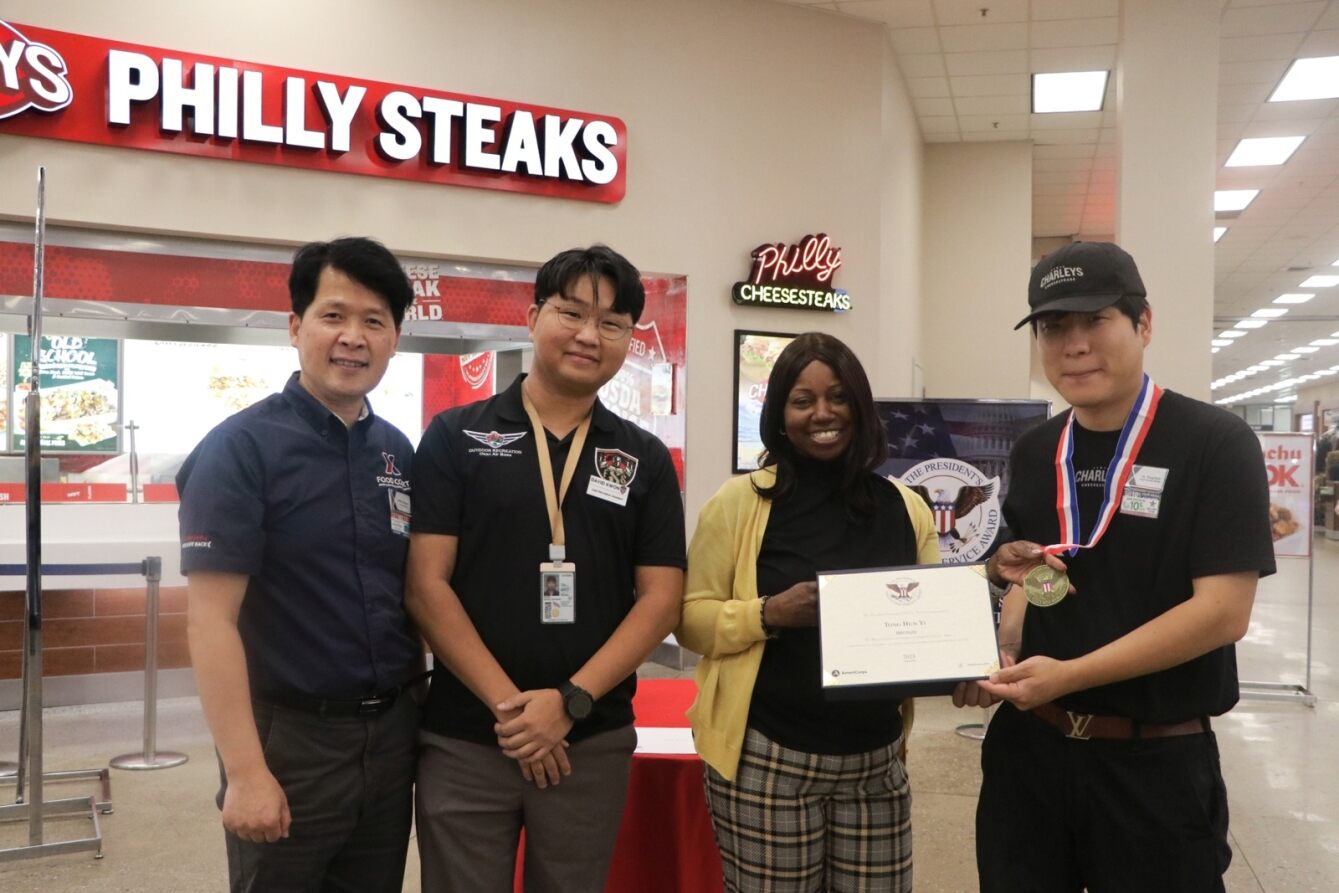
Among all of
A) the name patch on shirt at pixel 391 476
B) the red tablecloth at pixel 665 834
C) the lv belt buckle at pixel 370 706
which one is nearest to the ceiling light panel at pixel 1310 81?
the red tablecloth at pixel 665 834

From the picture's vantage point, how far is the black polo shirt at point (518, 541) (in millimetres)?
1826

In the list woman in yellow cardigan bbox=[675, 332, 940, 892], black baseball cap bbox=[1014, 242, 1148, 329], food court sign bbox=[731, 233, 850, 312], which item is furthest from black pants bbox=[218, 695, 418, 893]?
food court sign bbox=[731, 233, 850, 312]

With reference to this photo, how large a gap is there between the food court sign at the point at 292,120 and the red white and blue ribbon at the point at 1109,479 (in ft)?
16.1

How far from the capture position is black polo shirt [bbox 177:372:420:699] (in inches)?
66.1

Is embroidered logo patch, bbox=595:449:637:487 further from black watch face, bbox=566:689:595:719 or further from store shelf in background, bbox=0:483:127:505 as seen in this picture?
store shelf in background, bbox=0:483:127:505

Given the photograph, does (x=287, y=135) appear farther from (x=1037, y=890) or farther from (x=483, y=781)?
(x=1037, y=890)

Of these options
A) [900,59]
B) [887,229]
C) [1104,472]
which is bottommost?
[1104,472]

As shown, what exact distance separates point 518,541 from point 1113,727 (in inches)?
43.1

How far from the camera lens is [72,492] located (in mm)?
5895

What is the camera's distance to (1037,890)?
73.7 inches

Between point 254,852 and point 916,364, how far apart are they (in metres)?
8.52

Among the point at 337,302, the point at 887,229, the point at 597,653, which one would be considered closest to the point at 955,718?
the point at 887,229

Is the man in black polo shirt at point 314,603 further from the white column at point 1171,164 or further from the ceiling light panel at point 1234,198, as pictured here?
the ceiling light panel at point 1234,198

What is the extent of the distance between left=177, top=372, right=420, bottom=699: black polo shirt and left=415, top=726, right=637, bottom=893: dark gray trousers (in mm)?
206
